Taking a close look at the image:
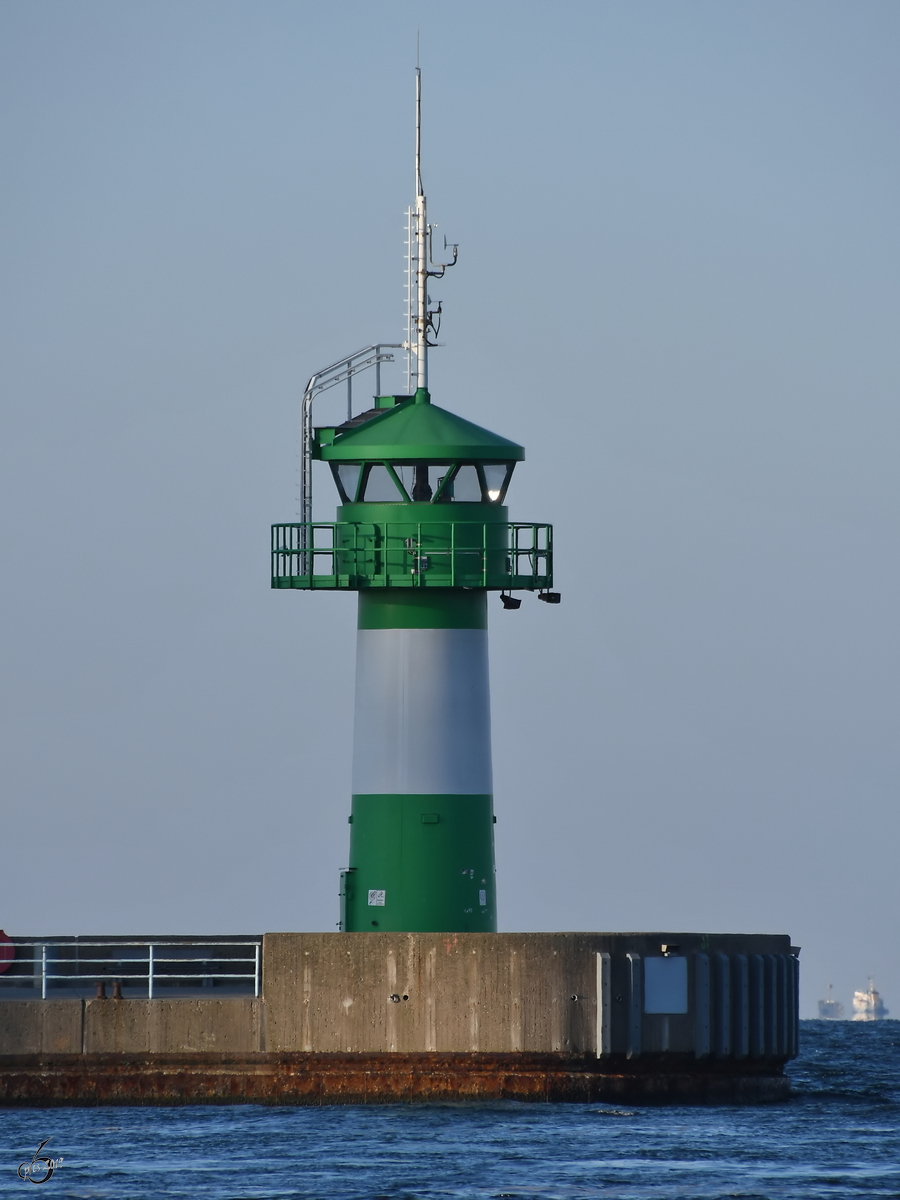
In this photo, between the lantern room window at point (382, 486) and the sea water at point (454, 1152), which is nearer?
the sea water at point (454, 1152)

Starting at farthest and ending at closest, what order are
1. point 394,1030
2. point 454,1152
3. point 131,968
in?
point 131,968
point 394,1030
point 454,1152

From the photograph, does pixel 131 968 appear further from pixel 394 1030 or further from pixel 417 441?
pixel 417 441

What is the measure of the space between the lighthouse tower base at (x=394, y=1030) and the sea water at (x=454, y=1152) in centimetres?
32

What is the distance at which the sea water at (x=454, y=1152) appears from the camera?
31984mm

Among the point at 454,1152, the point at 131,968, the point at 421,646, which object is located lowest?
the point at 454,1152

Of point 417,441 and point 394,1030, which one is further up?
point 417,441

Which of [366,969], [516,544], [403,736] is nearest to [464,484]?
[516,544]

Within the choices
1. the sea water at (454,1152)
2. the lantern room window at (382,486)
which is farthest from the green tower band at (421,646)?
the sea water at (454,1152)

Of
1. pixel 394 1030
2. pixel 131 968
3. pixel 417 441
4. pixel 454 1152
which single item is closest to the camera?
pixel 454 1152

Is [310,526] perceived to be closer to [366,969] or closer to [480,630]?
[480,630]

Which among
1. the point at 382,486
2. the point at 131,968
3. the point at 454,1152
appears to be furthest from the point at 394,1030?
the point at 382,486

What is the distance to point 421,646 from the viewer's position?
3944cm

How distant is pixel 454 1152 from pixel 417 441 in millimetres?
10639

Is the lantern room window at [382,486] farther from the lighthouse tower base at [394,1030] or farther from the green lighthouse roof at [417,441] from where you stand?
the lighthouse tower base at [394,1030]
